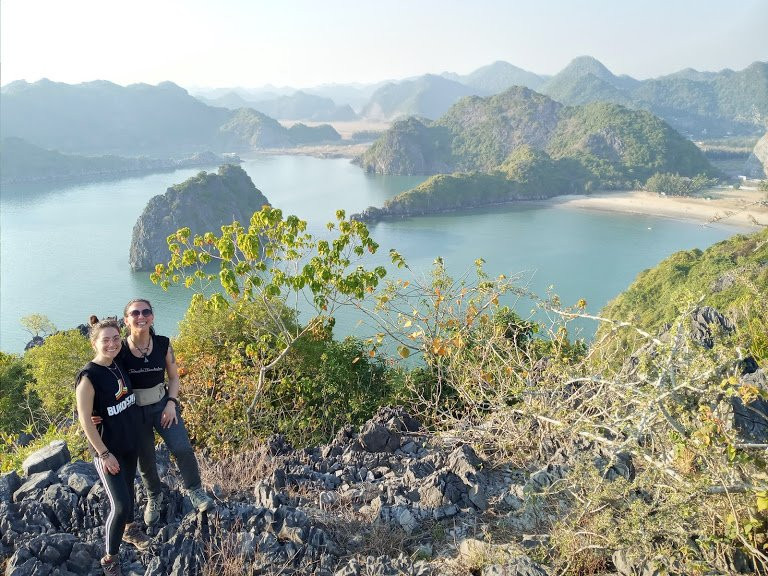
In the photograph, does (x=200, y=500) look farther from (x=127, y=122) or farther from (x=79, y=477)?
(x=127, y=122)

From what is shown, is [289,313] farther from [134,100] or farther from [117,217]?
[134,100]

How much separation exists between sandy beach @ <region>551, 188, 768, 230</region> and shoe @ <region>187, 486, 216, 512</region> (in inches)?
1897

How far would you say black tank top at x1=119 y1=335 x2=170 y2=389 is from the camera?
2945 mm

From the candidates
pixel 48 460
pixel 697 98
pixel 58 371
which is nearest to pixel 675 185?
pixel 58 371

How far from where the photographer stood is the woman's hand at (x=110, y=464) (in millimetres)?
2693

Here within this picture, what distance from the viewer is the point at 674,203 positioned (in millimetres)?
52719

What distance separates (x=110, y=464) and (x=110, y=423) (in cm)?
19

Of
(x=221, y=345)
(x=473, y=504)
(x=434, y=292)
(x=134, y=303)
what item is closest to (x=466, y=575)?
(x=473, y=504)

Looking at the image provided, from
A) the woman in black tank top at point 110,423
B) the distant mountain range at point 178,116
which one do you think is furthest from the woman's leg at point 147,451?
the distant mountain range at point 178,116

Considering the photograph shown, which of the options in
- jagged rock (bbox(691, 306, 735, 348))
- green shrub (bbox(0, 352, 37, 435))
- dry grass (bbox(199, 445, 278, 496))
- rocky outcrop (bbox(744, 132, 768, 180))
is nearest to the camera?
dry grass (bbox(199, 445, 278, 496))

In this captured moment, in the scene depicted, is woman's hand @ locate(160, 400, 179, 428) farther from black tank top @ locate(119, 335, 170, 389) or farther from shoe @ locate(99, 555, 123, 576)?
shoe @ locate(99, 555, 123, 576)

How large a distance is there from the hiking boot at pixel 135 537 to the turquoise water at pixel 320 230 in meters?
14.3

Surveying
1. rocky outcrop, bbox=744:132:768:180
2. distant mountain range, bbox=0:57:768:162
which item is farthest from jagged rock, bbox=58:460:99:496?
distant mountain range, bbox=0:57:768:162

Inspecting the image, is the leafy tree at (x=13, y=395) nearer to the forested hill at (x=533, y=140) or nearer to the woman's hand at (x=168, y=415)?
the woman's hand at (x=168, y=415)
